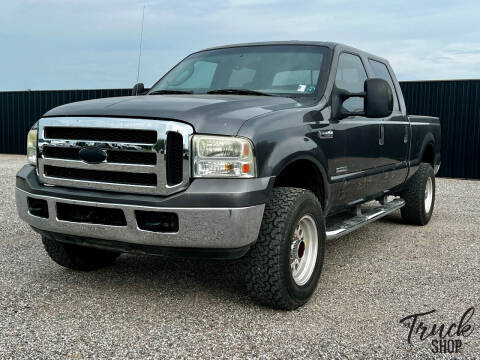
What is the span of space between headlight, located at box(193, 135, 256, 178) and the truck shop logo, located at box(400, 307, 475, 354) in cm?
144

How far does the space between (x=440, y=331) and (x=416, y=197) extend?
365cm

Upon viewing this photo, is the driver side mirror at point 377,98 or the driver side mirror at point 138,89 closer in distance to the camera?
the driver side mirror at point 377,98

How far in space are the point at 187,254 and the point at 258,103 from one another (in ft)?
3.91

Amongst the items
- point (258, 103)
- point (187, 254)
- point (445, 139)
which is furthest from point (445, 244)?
point (445, 139)

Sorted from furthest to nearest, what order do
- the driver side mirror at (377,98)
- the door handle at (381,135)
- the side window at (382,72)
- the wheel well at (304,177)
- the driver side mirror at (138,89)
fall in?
the side window at (382,72) < the driver side mirror at (138,89) < the door handle at (381,135) < the driver side mirror at (377,98) < the wheel well at (304,177)

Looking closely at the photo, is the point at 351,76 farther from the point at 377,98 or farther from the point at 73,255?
the point at 73,255

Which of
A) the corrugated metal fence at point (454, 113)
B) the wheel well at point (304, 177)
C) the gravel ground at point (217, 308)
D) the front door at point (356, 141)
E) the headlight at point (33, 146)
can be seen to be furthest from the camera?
the corrugated metal fence at point (454, 113)

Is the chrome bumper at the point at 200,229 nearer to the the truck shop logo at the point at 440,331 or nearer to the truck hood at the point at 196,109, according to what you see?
the truck hood at the point at 196,109

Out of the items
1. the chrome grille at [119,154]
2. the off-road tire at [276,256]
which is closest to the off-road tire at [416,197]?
the off-road tire at [276,256]

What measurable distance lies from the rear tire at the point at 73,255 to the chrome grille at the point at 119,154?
795 millimetres

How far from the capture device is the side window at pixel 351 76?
484cm

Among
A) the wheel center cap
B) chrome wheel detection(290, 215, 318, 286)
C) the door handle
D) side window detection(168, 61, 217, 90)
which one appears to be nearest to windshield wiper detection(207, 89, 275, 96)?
side window detection(168, 61, 217, 90)

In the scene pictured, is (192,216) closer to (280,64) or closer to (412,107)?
(280,64)

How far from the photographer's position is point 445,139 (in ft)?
48.3
